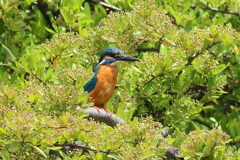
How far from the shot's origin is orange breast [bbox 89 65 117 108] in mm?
4734

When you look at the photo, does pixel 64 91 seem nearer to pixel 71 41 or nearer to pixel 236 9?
pixel 71 41

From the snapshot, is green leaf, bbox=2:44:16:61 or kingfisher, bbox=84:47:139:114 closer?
kingfisher, bbox=84:47:139:114

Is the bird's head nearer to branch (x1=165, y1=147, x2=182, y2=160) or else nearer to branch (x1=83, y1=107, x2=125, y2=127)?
branch (x1=83, y1=107, x2=125, y2=127)

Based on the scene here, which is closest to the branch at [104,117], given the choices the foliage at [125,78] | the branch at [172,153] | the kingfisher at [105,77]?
the foliage at [125,78]

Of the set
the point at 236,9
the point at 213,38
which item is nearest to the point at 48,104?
the point at 213,38

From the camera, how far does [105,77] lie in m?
4.88

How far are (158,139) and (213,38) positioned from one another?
4.23 feet

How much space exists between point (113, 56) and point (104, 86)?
0.25 metres

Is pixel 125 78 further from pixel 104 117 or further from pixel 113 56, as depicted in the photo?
pixel 104 117

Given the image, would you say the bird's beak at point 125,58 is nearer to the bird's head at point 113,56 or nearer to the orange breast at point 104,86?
the bird's head at point 113,56

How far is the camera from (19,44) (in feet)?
16.7

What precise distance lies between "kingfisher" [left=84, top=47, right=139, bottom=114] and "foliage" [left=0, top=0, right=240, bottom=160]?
0.06 m

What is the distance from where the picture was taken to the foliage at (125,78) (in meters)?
3.28

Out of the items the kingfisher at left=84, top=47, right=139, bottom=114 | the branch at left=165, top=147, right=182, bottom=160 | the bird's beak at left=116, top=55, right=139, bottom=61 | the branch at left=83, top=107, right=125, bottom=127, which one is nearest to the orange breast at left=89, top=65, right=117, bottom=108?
the kingfisher at left=84, top=47, right=139, bottom=114
